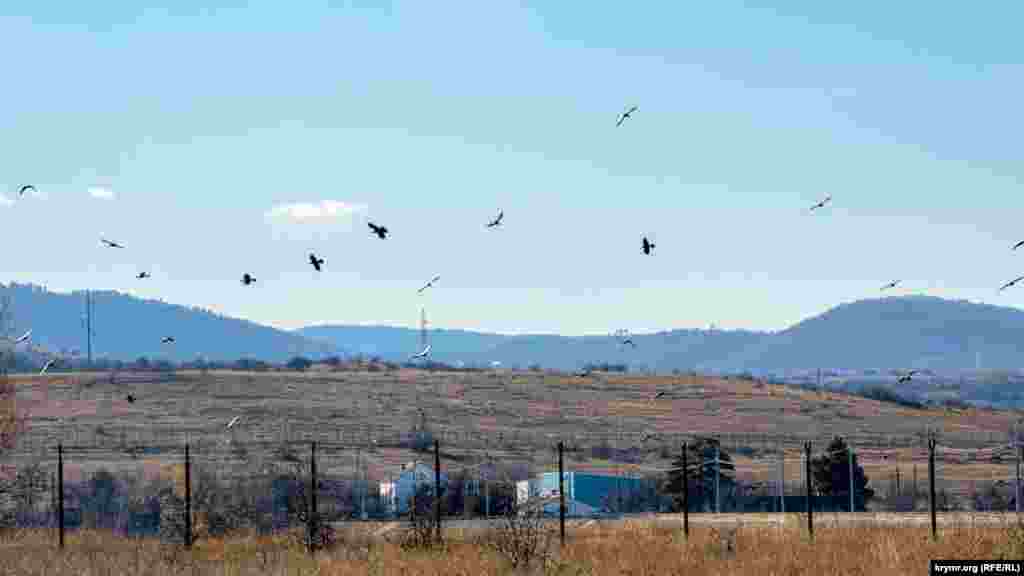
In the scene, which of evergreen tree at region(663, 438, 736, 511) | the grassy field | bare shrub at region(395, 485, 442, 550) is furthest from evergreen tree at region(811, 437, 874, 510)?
bare shrub at region(395, 485, 442, 550)

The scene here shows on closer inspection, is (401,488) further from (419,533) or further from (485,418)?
(485,418)

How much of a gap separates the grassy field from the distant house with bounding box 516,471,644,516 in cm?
1272

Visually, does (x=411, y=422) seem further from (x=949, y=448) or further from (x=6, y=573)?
(x=6, y=573)

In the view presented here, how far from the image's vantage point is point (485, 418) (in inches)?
4158

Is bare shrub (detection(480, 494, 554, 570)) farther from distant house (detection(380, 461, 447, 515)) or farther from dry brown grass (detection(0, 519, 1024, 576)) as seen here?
distant house (detection(380, 461, 447, 515))

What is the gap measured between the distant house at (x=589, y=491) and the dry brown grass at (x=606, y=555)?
17.7 m

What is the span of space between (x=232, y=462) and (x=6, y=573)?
42.6 metres

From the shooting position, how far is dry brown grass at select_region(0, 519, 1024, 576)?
973 inches

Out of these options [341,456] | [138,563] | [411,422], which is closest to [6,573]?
[138,563]


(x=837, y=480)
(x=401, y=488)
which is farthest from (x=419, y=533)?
(x=837, y=480)

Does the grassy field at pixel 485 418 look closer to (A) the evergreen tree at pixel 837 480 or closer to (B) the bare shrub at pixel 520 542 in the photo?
(A) the evergreen tree at pixel 837 480

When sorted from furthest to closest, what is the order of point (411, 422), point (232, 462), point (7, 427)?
1. point (411, 422)
2. point (232, 462)
3. point (7, 427)

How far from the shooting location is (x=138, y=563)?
26.9 meters

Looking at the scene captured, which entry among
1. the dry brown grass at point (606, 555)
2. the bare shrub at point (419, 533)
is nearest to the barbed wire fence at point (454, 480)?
the bare shrub at point (419, 533)
